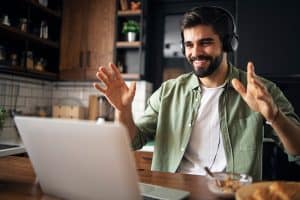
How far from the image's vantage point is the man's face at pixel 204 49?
1252 mm

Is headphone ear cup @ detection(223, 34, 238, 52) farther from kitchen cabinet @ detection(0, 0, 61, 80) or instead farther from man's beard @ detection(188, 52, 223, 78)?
kitchen cabinet @ detection(0, 0, 61, 80)

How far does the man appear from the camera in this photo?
3.69 feet

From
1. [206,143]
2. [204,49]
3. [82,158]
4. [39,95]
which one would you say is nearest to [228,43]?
[204,49]

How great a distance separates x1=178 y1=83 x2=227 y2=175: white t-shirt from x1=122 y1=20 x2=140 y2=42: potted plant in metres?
1.38

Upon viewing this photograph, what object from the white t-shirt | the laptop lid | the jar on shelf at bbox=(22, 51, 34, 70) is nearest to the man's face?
the white t-shirt

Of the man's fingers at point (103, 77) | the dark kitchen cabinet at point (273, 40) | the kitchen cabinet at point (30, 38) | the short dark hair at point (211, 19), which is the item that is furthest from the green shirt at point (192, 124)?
the kitchen cabinet at point (30, 38)

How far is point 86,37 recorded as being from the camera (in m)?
2.59

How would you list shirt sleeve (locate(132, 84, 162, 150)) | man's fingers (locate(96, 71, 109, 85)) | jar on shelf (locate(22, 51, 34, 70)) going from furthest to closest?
1. jar on shelf (locate(22, 51, 34, 70))
2. shirt sleeve (locate(132, 84, 162, 150))
3. man's fingers (locate(96, 71, 109, 85))

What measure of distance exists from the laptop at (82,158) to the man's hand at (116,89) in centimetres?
45

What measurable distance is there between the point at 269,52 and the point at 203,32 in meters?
1.14

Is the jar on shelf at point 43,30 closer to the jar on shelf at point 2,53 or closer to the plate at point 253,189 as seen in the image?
the jar on shelf at point 2,53

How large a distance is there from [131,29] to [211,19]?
1315 mm

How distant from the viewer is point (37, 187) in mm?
702

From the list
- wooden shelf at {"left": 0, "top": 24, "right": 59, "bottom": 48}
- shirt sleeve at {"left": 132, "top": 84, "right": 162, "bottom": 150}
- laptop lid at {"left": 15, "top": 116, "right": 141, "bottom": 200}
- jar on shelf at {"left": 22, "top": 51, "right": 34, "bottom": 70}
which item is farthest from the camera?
jar on shelf at {"left": 22, "top": 51, "right": 34, "bottom": 70}
